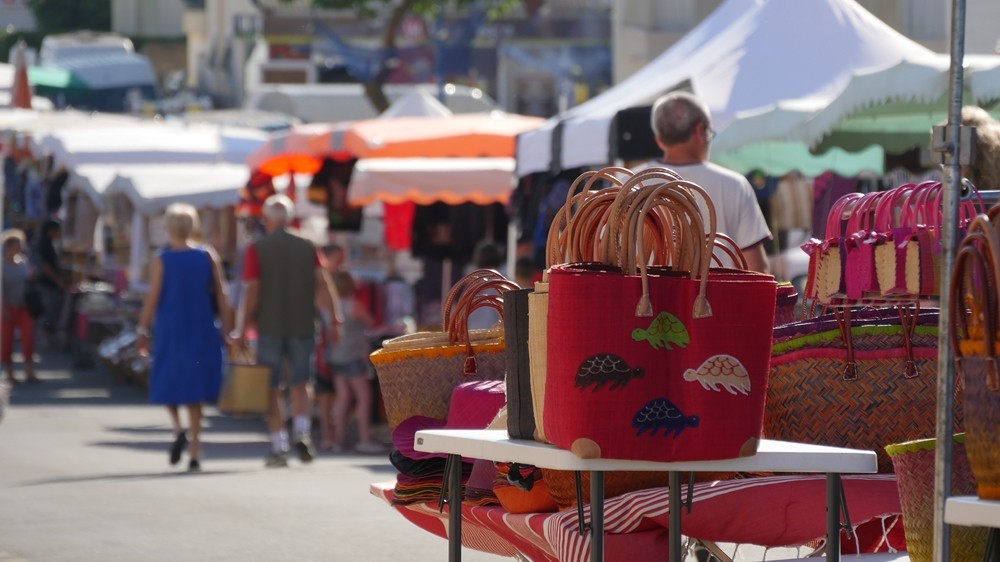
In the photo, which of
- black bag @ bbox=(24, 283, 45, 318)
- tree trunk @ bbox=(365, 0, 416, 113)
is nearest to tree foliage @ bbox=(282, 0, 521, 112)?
tree trunk @ bbox=(365, 0, 416, 113)

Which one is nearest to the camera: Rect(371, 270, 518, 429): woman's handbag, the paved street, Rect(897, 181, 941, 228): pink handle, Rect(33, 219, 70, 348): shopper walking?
Rect(897, 181, 941, 228): pink handle

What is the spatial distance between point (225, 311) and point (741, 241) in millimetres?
6725

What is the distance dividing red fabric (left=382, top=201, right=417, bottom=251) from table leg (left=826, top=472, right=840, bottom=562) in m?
14.2

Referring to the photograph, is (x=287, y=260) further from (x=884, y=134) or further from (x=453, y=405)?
(x=453, y=405)

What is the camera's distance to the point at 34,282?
24.1 meters

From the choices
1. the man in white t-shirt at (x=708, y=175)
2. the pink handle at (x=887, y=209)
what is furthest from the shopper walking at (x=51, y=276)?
the pink handle at (x=887, y=209)

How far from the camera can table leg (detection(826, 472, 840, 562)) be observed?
14.4ft

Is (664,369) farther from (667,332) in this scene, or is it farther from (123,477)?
(123,477)

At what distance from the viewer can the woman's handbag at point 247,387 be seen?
42.6ft

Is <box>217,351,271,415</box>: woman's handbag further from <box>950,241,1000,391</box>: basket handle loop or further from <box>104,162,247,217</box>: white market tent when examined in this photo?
<box>950,241,1000,391</box>: basket handle loop

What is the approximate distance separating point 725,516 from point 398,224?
45.8 feet

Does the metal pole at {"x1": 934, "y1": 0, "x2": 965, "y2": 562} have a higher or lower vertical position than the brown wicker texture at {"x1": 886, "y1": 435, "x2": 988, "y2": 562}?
higher

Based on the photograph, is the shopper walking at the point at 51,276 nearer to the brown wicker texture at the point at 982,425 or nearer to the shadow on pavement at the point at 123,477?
the shadow on pavement at the point at 123,477

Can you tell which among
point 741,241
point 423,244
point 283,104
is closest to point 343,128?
point 423,244
